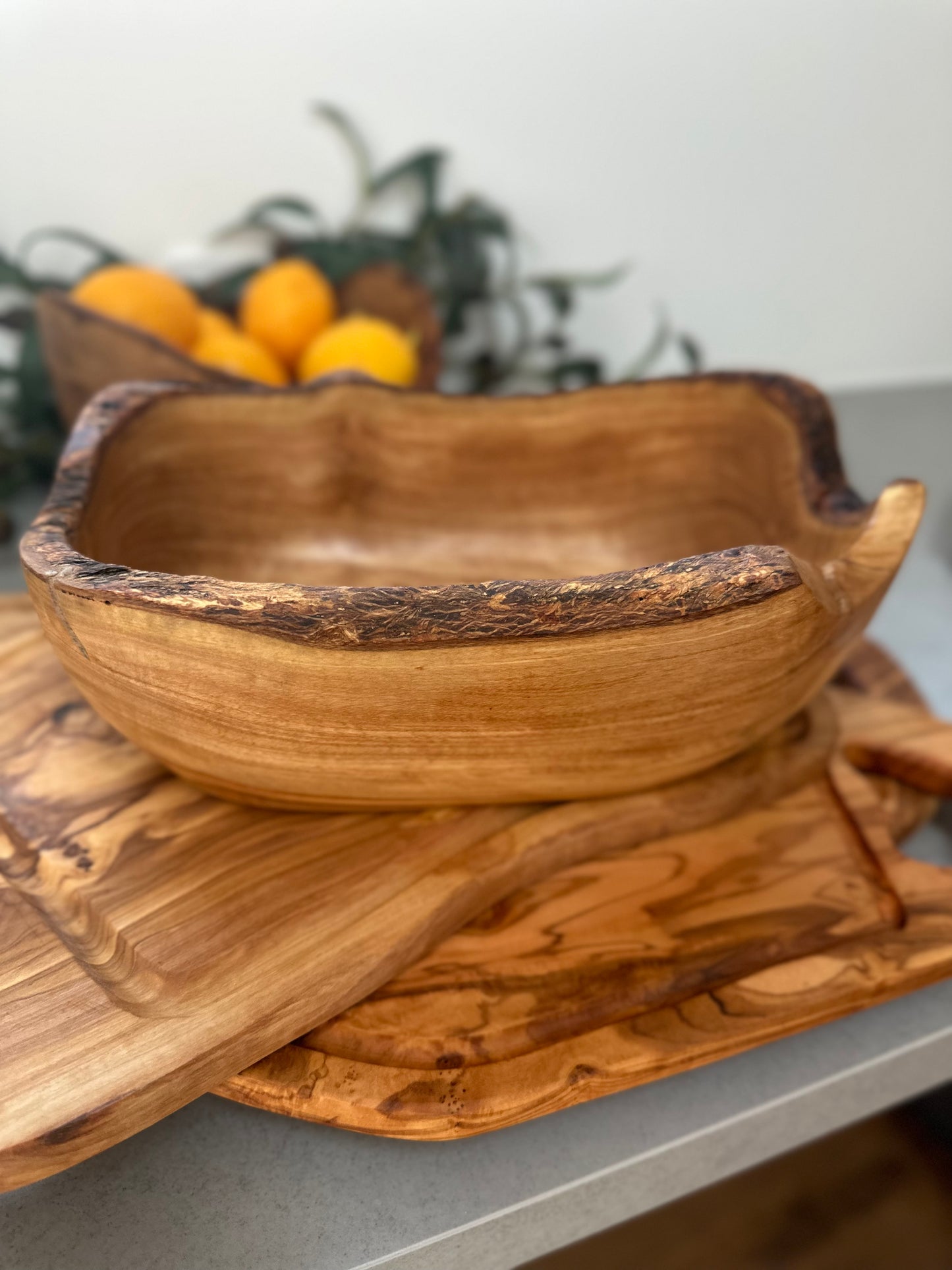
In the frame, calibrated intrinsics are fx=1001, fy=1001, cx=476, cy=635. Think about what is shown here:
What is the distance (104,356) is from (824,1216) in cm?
60

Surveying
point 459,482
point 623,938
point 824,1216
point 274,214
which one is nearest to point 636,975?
point 623,938

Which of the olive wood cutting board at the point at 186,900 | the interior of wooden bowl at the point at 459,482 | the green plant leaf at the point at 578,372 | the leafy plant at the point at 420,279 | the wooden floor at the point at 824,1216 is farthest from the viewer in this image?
the green plant leaf at the point at 578,372

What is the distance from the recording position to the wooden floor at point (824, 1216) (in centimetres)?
53

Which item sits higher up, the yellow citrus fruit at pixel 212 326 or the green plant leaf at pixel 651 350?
the yellow citrus fruit at pixel 212 326

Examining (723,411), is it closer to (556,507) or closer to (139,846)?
(556,507)

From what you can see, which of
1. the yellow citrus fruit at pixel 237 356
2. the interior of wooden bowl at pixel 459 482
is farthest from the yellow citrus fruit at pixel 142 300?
the interior of wooden bowl at pixel 459 482

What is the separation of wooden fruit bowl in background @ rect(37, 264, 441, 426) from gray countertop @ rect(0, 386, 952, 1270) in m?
0.29

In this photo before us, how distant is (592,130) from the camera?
723mm

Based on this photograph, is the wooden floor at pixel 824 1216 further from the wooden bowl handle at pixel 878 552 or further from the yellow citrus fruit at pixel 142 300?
the yellow citrus fruit at pixel 142 300

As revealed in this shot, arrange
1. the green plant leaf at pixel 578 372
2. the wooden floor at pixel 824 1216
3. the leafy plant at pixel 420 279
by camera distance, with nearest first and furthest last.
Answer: the wooden floor at pixel 824 1216 → the leafy plant at pixel 420 279 → the green plant leaf at pixel 578 372

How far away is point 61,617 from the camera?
270 millimetres

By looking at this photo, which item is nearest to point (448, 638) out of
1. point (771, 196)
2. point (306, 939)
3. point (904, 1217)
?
point (306, 939)

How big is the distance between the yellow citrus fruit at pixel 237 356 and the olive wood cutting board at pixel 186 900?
0.25m

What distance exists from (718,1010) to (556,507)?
0.24 meters
